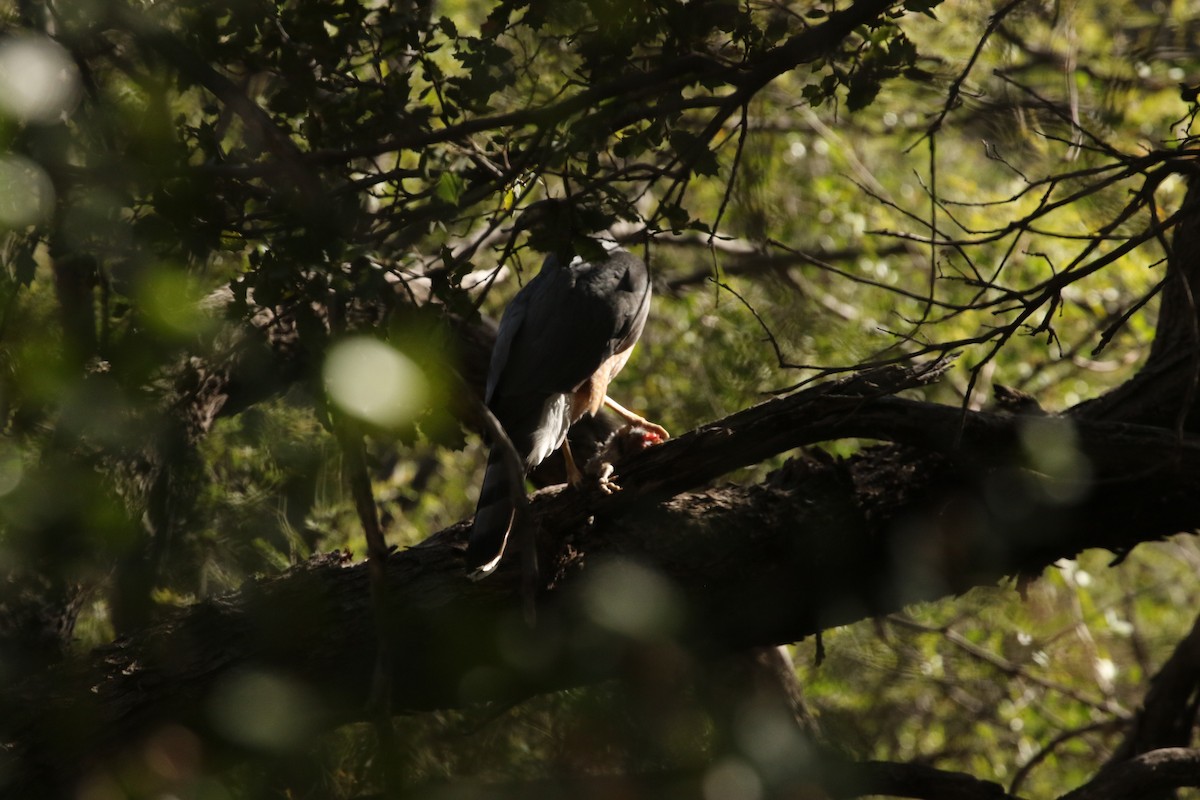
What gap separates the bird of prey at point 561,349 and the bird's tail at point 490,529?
155 mm

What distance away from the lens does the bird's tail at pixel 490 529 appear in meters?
2.88

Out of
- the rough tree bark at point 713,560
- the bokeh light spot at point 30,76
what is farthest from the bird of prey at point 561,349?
the bokeh light spot at point 30,76

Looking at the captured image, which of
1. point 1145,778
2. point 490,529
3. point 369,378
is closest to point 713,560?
point 490,529

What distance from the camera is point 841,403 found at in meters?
3.02

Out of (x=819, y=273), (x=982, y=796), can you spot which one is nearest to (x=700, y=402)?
(x=819, y=273)

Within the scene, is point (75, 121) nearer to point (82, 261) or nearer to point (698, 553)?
point (82, 261)

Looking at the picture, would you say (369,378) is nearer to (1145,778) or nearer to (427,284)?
(427,284)

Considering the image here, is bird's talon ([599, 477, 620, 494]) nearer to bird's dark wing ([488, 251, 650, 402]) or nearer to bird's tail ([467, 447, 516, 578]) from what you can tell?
bird's tail ([467, 447, 516, 578])

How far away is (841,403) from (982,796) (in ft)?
4.09

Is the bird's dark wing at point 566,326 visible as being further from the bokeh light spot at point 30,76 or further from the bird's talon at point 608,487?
the bokeh light spot at point 30,76

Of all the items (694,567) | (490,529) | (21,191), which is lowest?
(490,529)

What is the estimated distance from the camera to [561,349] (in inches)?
149

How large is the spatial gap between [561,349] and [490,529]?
1.03 meters

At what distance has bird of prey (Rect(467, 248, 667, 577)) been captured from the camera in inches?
141
